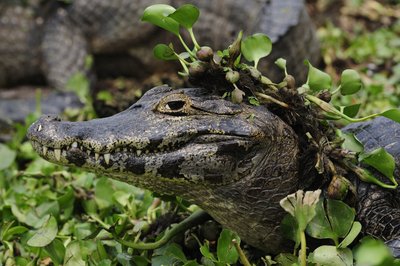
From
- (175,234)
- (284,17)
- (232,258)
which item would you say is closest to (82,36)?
(284,17)

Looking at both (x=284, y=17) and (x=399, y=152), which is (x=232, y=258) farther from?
(x=284, y=17)

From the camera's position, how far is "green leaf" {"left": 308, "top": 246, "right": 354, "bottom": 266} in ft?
7.08

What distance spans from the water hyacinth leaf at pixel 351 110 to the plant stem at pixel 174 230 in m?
0.65

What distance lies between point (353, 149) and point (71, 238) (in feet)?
3.92

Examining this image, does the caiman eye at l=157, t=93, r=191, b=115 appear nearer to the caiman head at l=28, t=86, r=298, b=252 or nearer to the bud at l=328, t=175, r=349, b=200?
the caiman head at l=28, t=86, r=298, b=252

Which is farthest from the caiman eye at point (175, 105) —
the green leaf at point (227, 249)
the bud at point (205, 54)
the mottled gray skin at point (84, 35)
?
the mottled gray skin at point (84, 35)

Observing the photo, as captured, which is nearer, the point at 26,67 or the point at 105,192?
the point at 105,192

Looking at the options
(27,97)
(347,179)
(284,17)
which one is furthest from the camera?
(27,97)

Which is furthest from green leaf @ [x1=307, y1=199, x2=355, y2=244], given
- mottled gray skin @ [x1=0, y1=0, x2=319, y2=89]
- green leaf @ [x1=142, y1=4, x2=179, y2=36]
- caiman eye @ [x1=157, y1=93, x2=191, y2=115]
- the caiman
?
mottled gray skin @ [x1=0, y1=0, x2=319, y2=89]

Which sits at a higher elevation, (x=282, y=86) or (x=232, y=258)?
(x=282, y=86)

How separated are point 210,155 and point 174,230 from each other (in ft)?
1.62

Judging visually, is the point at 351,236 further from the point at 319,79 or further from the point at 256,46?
the point at 256,46

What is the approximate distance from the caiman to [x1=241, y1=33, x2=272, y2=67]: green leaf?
0.21m

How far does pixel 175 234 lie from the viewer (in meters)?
2.63
